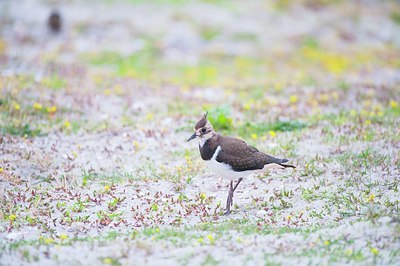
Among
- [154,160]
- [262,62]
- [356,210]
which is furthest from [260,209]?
[262,62]

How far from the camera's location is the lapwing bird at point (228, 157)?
7.90 meters

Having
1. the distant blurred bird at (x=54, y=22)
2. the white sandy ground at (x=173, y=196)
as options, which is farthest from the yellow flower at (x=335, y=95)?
the distant blurred bird at (x=54, y=22)

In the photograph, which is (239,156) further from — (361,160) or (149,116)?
(149,116)

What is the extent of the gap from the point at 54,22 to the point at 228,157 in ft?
43.8

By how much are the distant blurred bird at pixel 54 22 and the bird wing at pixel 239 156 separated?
42.7 ft

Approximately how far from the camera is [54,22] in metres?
19.4

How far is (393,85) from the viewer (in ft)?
51.3

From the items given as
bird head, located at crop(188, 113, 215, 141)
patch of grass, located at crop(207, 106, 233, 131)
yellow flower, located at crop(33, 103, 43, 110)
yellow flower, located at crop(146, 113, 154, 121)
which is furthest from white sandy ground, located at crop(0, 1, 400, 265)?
bird head, located at crop(188, 113, 215, 141)

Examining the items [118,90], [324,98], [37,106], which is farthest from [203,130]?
[118,90]

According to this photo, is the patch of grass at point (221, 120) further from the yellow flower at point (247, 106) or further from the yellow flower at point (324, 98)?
the yellow flower at point (324, 98)

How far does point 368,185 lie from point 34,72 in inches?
396

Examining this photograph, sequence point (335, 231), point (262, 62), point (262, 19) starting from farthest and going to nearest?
point (262, 19)
point (262, 62)
point (335, 231)

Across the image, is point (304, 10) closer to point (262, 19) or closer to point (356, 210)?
point (262, 19)

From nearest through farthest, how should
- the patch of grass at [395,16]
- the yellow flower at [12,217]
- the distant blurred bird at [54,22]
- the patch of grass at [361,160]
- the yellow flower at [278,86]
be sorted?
the yellow flower at [12,217], the patch of grass at [361,160], the yellow flower at [278,86], the distant blurred bird at [54,22], the patch of grass at [395,16]
